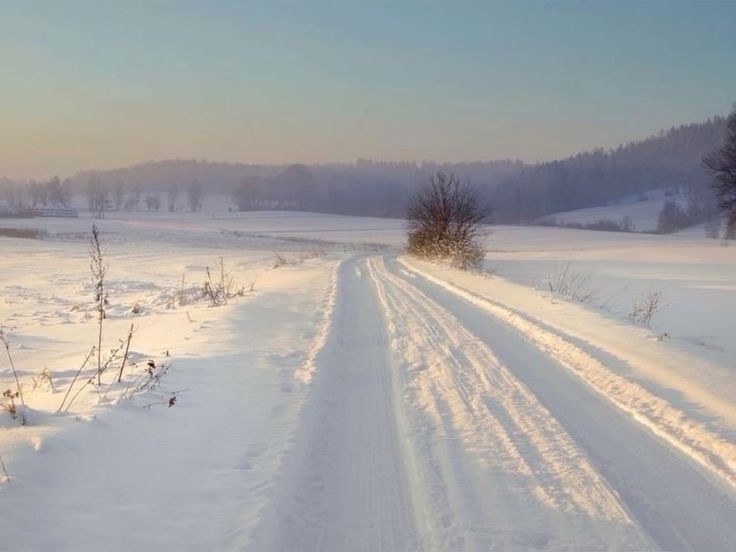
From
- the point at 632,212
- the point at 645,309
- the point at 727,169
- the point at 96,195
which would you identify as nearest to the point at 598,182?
the point at 632,212

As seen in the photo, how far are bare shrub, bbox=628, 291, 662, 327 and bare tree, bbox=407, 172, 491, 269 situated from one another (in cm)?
1828

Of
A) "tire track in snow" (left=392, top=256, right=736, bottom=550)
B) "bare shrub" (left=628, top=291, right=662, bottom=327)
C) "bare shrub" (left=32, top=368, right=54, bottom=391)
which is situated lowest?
"bare shrub" (left=628, top=291, right=662, bottom=327)

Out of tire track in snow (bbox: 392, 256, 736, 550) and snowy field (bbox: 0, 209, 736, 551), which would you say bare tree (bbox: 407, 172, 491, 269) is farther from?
tire track in snow (bbox: 392, 256, 736, 550)

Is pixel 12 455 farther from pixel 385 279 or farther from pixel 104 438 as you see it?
pixel 385 279

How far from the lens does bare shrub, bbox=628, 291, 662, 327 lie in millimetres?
14883

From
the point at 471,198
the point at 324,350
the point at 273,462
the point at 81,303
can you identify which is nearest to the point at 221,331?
the point at 324,350

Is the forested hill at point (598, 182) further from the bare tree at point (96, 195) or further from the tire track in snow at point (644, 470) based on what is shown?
the tire track in snow at point (644, 470)

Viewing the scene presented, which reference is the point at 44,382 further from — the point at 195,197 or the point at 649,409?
the point at 195,197

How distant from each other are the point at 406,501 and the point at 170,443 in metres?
2.32

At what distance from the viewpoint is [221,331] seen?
12.1 metres

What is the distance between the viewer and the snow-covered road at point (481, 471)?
418cm

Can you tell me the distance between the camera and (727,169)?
4534cm

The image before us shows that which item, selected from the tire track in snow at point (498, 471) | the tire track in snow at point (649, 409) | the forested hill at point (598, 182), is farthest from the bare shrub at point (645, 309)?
the forested hill at point (598, 182)

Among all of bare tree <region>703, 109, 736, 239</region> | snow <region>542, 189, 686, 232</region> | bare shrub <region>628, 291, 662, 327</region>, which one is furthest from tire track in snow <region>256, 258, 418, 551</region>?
snow <region>542, 189, 686, 232</region>
